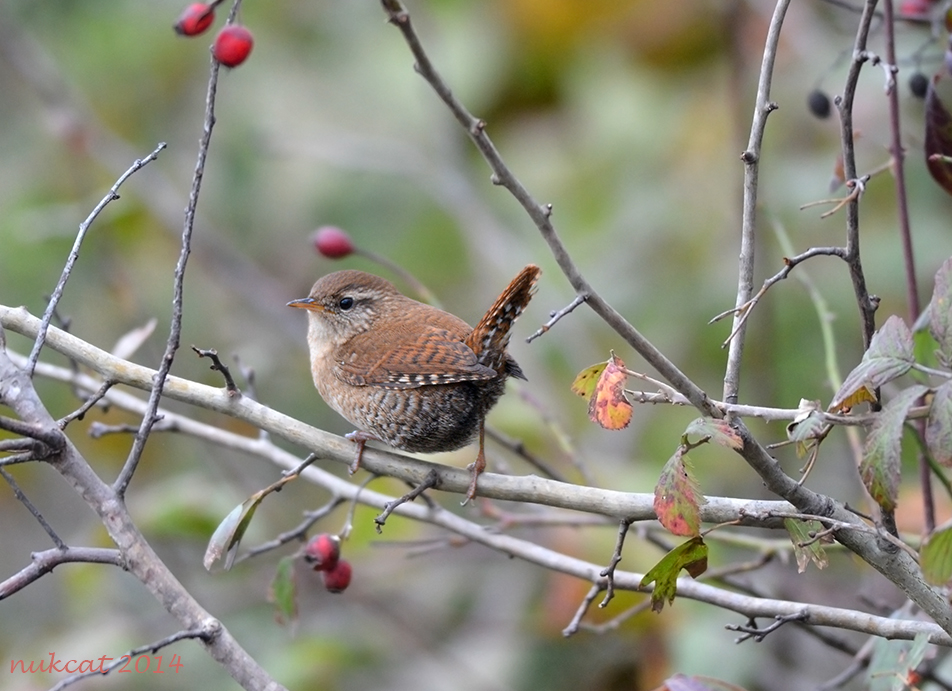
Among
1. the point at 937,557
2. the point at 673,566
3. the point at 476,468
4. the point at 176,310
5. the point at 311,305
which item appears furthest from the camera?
the point at 311,305

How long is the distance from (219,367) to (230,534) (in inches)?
14.5

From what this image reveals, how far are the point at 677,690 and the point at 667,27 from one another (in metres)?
5.01

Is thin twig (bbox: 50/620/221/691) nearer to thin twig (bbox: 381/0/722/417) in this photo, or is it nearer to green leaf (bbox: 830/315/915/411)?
thin twig (bbox: 381/0/722/417)

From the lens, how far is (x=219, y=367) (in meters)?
1.94

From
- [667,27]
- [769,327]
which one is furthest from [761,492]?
[667,27]

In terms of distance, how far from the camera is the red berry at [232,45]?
215 centimetres

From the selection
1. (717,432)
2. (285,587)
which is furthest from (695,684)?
(285,587)

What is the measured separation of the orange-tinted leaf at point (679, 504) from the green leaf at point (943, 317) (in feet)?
1.39

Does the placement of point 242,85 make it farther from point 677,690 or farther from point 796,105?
point 677,690

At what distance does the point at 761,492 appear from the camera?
4863 millimetres

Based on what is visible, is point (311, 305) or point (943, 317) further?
point (311, 305)

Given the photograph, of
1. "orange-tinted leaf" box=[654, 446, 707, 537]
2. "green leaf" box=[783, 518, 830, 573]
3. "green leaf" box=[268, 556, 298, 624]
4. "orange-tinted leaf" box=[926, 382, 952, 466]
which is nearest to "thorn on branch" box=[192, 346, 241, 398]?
"green leaf" box=[268, 556, 298, 624]

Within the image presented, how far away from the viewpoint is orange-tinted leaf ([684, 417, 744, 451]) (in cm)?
151

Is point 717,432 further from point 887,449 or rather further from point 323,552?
point 323,552
